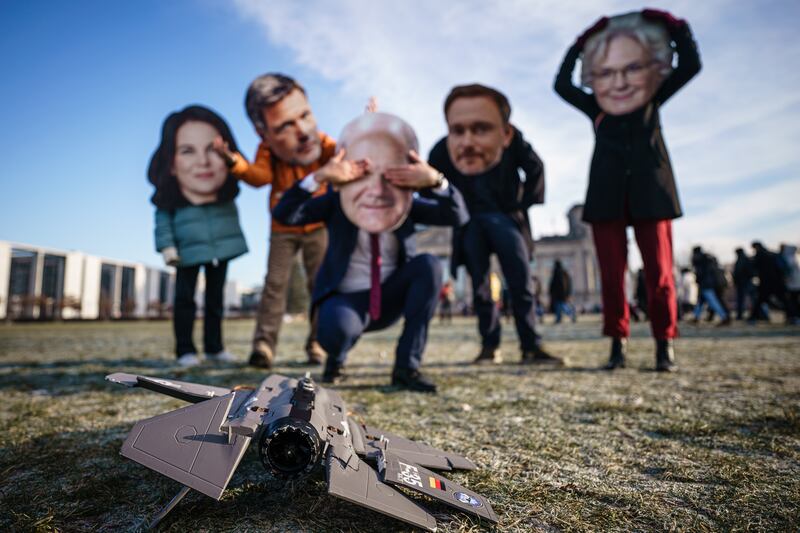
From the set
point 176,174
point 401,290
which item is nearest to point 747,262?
point 401,290

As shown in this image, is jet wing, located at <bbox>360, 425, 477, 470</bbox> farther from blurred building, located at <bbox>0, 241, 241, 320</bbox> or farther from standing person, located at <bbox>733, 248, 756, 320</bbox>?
blurred building, located at <bbox>0, 241, 241, 320</bbox>

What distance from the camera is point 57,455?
1.41 m

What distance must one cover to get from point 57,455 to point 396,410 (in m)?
1.23

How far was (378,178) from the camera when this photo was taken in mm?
2615

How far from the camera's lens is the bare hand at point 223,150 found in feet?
11.9

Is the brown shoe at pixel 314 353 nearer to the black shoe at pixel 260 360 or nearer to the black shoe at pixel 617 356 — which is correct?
the black shoe at pixel 260 360

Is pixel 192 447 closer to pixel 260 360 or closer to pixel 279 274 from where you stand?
pixel 260 360

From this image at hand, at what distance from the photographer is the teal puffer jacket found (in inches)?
153

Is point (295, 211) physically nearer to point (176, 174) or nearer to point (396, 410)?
point (396, 410)

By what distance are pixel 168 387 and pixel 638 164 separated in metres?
3.26

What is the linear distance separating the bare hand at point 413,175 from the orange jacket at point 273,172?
1234 mm

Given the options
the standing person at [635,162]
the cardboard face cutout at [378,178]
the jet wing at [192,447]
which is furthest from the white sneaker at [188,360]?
the standing person at [635,162]

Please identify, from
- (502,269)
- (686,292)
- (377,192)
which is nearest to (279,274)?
(377,192)

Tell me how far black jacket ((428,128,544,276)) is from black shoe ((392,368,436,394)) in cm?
162
